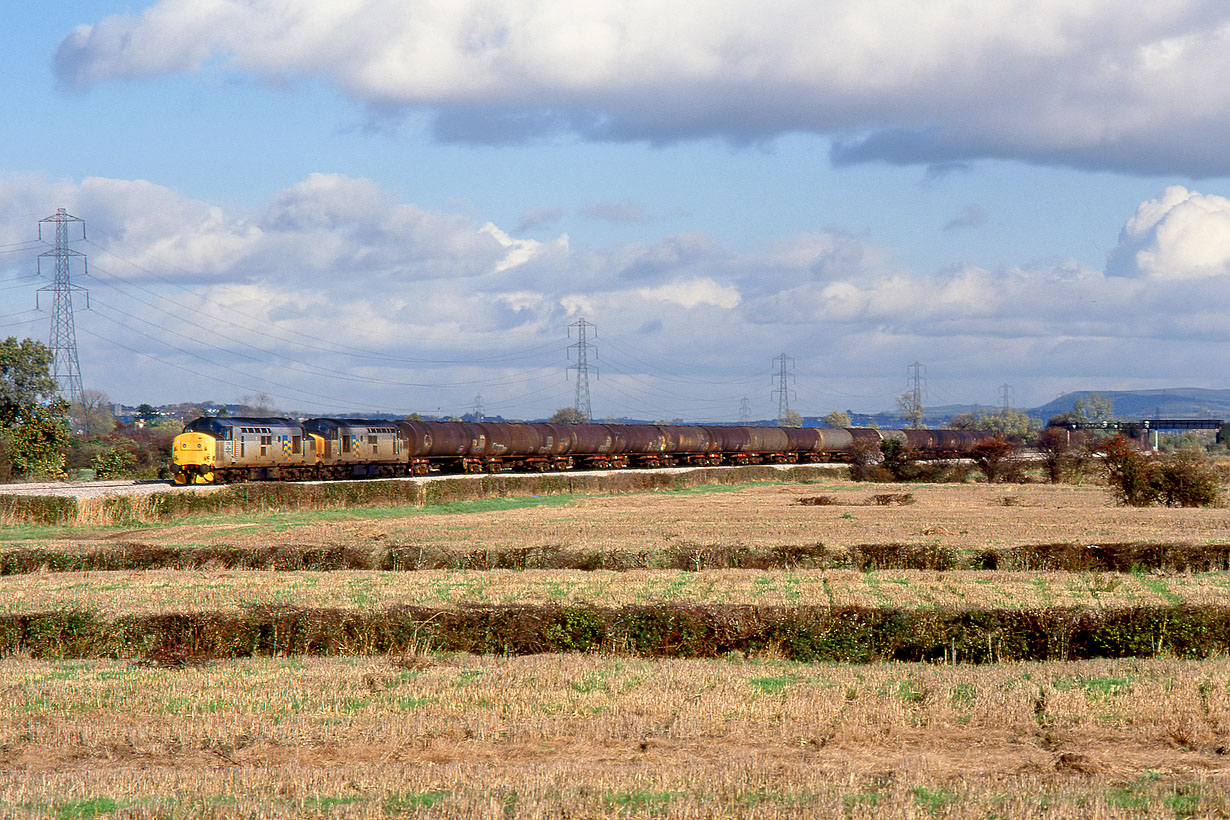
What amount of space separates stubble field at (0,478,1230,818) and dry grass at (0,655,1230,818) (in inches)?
2.3

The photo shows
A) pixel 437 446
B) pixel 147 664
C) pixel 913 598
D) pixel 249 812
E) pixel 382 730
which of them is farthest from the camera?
pixel 437 446

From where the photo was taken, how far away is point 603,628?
69.4 feet

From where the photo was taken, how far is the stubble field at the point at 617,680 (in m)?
12.3

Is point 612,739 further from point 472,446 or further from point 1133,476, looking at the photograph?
point 472,446

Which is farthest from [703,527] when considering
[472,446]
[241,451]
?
[472,446]

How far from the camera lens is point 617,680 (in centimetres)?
1783

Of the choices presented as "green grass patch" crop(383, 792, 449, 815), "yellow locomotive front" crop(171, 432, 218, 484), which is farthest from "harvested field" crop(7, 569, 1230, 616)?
"yellow locomotive front" crop(171, 432, 218, 484)

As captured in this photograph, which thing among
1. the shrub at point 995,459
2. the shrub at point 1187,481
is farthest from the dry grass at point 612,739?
the shrub at point 995,459

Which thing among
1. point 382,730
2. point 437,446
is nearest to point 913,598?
point 382,730

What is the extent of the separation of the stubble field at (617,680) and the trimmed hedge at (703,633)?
0.05 metres

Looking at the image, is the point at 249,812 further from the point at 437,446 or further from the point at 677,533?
the point at 437,446

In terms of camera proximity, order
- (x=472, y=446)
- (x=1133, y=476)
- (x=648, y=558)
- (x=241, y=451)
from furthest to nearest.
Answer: (x=472, y=446), (x=241, y=451), (x=1133, y=476), (x=648, y=558)

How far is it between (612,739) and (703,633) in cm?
643

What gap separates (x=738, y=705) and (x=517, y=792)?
4847 millimetres
